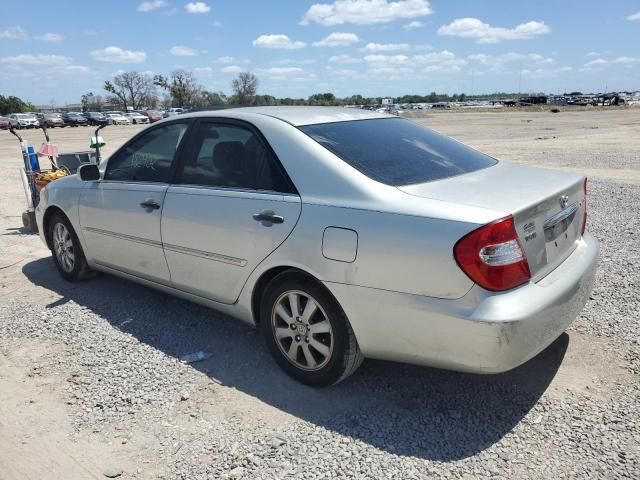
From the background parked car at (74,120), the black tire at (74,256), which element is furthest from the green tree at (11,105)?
the black tire at (74,256)

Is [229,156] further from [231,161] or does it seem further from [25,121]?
[25,121]

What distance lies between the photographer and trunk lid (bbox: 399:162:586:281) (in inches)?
110

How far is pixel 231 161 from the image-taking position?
12.3ft

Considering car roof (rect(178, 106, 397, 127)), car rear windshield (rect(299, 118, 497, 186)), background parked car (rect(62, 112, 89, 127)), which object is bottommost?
car rear windshield (rect(299, 118, 497, 186))

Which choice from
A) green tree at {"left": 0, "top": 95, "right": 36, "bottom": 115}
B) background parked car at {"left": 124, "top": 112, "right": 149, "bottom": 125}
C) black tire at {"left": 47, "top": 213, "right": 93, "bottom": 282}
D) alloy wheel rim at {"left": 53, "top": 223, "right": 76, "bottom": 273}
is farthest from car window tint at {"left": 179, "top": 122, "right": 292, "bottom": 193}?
green tree at {"left": 0, "top": 95, "right": 36, "bottom": 115}

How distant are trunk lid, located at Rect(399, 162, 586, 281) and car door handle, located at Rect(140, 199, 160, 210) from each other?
6.72 ft

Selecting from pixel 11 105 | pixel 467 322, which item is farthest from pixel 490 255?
pixel 11 105

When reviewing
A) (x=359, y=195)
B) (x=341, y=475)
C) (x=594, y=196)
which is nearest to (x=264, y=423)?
(x=341, y=475)

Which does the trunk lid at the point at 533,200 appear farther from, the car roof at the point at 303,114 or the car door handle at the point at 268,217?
the car roof at the point at 303,114

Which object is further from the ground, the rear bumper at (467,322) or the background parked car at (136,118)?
the background parked car at (136,118)

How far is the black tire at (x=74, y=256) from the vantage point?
5242 mm

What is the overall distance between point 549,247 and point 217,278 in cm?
213

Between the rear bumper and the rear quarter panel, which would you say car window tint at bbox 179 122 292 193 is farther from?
the rear bumper

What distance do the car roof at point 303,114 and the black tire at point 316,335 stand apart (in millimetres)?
1068
